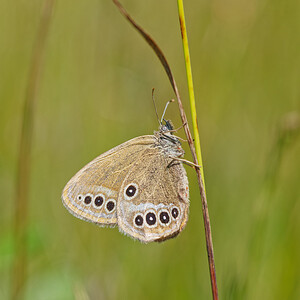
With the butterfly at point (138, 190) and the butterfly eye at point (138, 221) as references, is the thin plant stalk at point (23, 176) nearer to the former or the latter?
the butterfly at point (138, 190)

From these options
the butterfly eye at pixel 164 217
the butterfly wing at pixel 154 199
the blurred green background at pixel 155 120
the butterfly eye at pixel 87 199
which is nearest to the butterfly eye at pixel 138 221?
the butterfly wing at pixel 154 199

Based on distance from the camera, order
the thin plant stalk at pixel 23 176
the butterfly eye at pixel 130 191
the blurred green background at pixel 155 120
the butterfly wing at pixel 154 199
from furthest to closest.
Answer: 1. the blurred green background at pixel 155 120
2. the butterfly eye at pixel 130 191
3. the butterfly wing at pixel 154 199
4. the thin plant stalk at pixel 23 176

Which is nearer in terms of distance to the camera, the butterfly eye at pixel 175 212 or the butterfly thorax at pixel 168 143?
the butterfly eye at pixel 175 212

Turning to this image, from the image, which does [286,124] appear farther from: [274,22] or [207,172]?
[274,22]

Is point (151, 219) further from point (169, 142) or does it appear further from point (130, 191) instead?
point (169, 142)

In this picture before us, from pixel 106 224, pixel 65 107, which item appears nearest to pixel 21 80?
pixel 65 107

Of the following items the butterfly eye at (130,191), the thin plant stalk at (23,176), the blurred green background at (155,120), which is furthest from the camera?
the blurred green background at (155,120)

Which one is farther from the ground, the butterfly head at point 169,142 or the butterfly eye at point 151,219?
the butterfly head at point 169,142
